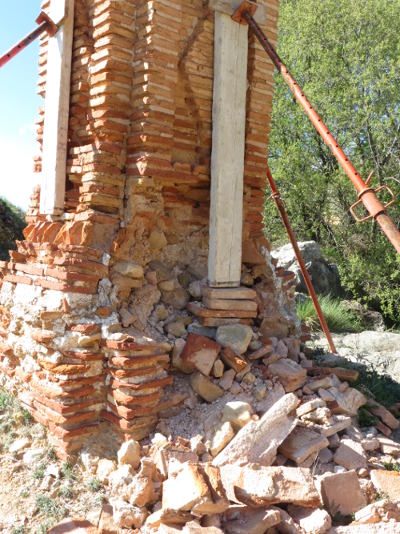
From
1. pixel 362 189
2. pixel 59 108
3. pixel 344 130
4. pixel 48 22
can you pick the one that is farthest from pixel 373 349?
pixel 344 130

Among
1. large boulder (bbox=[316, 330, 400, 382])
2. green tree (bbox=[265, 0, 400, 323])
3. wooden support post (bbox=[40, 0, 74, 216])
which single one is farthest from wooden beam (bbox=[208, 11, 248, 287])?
green tree (bbox=[265, 0, 400, 323])

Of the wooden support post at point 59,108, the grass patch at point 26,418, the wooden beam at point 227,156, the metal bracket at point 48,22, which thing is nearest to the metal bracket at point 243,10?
the wooden beam at point 227,156

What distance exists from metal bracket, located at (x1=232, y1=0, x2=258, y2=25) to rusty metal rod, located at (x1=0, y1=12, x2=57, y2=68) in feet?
4.90

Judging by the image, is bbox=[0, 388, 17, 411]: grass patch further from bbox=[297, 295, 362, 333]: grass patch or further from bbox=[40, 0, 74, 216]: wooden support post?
bbox=[297, 295, 362, 333]: grass patch

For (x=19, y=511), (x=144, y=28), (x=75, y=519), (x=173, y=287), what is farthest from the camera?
(x=173, y=287)

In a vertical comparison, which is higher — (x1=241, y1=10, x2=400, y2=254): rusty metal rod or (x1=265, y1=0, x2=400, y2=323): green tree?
(x1=265, y1=0, x2=400, y2=323): green tree

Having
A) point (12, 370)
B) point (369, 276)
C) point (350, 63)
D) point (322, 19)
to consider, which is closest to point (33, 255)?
point (12, 370)

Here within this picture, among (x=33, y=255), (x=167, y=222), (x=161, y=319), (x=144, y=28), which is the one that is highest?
(x=144, y=28)

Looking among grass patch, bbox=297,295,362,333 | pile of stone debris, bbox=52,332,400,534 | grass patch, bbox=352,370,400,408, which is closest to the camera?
pile of stone debris, bbox=52,332,400,534

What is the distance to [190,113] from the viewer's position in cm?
385

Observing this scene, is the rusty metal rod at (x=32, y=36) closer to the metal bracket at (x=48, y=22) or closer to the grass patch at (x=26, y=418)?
the metal bracket at (x=48, y=22)

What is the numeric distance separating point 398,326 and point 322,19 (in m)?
8.56

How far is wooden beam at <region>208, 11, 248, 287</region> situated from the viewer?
3.77 m

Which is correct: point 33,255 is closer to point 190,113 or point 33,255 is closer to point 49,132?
point 49,132
